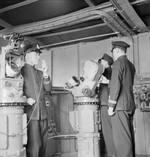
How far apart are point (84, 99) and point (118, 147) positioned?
0.67 metres

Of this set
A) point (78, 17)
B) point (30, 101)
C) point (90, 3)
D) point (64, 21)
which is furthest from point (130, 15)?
point (30, 101)

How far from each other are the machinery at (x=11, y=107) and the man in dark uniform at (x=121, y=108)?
3.01 feet

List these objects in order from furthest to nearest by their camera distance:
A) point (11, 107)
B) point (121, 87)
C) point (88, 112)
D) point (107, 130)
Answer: point (107, 130)
point (88, 112)
point (121, 87)
point (11, 107)

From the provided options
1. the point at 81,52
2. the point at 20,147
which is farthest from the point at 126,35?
the point at 20,147

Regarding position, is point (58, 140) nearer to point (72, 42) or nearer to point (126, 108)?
point (126, 108)

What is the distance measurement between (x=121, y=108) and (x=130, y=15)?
5.20 ft

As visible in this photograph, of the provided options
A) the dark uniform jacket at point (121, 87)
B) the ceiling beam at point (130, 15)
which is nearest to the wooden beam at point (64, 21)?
the ceiling beam at point (130, 15)

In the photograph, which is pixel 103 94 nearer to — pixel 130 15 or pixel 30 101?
pixel 30 101

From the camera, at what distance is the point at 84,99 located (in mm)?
3014

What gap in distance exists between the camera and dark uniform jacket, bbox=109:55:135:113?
104 inches

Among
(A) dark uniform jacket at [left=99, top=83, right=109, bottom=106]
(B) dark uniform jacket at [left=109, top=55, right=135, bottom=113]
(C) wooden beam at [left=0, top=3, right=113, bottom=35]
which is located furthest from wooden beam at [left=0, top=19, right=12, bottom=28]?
(B) dark uniform jacket at [left=109, top=55, right=135, bottom=113]

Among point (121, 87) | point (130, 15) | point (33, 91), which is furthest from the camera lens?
point (130, 15)

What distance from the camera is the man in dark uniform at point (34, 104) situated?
2.77 metres

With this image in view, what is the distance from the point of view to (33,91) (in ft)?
9.31
